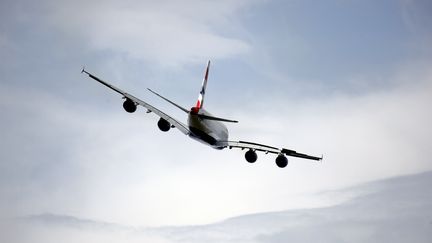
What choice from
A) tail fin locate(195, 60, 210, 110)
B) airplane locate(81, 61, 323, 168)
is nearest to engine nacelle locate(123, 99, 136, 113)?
airplane locate(81, 61, 323, 168)

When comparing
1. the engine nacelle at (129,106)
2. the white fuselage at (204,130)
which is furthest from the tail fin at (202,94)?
the engine nacelle at (129,106)

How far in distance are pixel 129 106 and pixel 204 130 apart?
506 inches

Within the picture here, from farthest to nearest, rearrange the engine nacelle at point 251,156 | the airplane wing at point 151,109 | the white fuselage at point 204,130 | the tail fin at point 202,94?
the tail fin at point 202,94 → the engine nacelle at point 251,156 → the white fuselage at point 204,130 → the airplane wing at point 151,109

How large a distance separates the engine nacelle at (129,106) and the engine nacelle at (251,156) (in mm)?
17855

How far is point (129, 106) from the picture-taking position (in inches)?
2559

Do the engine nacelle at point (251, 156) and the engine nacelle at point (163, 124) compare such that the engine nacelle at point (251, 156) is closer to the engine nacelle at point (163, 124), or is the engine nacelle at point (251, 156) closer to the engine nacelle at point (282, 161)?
the engine nacelle at point (282, 161)

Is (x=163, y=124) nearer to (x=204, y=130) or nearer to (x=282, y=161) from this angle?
(x=204, y=130)

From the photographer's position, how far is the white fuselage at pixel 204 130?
237 ft

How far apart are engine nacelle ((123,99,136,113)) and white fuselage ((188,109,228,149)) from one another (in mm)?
9907

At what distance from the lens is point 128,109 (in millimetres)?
65125

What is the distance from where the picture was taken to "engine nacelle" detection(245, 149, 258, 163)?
7256cm

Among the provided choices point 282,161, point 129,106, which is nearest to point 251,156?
point 282,161

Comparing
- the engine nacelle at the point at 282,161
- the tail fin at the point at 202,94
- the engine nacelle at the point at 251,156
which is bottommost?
the engine nacelle at the point at 282,161

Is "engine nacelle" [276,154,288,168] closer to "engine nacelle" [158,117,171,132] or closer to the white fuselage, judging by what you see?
the white fuselage
